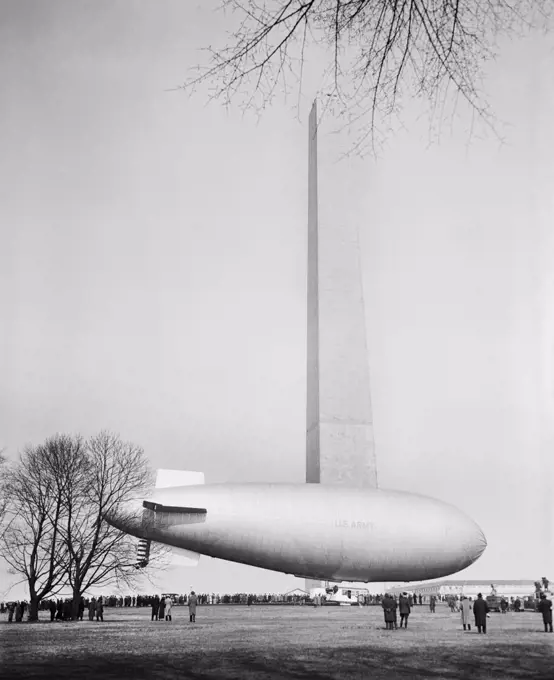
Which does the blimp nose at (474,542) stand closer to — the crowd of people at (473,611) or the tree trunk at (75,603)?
the crowd of people at (473,611)

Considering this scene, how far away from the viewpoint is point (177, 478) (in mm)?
27516

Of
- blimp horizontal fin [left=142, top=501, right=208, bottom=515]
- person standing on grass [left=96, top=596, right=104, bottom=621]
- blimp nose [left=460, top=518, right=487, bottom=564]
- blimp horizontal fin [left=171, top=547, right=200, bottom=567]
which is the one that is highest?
blimp horizontal fin [left=142, top=501, right=208, bottom=515]

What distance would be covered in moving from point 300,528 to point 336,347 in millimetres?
12308

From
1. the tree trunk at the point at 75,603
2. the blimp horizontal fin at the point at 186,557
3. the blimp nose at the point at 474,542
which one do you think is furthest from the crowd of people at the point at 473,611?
the tree trunk at the point at 75,603

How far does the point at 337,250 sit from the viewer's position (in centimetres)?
3678

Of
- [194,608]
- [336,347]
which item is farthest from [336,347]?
[194,608]

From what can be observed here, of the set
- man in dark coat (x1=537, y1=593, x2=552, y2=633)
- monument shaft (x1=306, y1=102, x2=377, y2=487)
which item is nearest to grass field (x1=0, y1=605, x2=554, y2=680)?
man in dark coat (x1=537, y1=593, x2=552, y2=633)

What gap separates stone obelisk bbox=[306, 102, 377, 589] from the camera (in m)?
34.6

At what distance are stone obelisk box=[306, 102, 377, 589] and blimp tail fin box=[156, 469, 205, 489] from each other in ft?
26.5

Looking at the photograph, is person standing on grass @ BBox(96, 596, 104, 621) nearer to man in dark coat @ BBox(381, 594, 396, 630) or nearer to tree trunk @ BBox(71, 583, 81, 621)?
tree trunk @ BBox(71, 583, 81, 621)

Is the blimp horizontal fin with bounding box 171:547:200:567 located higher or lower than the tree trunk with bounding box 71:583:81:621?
higher

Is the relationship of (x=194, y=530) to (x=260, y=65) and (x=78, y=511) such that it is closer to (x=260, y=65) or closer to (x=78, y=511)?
(x=78, y=511)

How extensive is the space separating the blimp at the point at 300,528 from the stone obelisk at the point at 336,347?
6846 mm

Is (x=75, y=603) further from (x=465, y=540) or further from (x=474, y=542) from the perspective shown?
(x=474, y=542)
